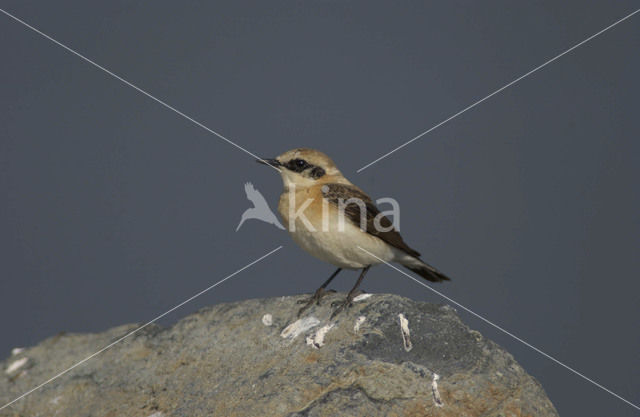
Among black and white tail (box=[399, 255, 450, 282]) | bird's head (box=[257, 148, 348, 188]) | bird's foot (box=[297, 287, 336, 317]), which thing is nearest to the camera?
bird's foot (box=[297, 287, 336, 317])

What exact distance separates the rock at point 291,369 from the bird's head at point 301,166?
3.57ft

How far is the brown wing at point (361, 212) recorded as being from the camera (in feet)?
22.1

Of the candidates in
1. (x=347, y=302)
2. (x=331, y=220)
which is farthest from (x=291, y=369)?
(x=331, y=220)

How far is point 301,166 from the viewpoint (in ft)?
22.5

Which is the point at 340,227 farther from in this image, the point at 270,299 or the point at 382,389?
the point at 382,389

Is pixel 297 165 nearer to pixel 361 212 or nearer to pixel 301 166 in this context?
pixel 301 166

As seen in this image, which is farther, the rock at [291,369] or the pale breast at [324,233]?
the pale breast at [324,233]

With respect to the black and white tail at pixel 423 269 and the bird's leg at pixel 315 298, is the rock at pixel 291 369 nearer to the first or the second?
the bird's leg at pixel 315 298

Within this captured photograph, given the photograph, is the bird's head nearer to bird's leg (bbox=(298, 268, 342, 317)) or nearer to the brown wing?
the brown wing

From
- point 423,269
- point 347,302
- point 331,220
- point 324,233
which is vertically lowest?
point 347,302

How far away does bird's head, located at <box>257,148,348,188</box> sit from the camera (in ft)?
22.4

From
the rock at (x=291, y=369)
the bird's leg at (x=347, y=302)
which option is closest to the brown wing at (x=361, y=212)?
the bird's leg at (x=347, y=302)

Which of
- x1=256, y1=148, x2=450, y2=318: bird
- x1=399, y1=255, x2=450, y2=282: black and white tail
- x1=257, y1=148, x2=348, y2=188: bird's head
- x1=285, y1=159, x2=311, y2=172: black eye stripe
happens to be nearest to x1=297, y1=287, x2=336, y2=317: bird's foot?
x1=256, y1=148, x2=450, y2=318: bird

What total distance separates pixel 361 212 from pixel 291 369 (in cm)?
167
